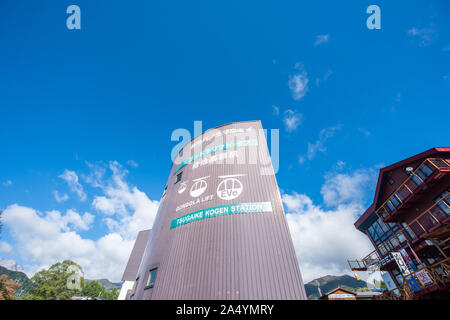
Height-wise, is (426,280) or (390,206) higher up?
(390,206)

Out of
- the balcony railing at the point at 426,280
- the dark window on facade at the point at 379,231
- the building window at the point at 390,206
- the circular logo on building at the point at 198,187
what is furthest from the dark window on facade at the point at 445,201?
the circular logo on building at the point at 198,187

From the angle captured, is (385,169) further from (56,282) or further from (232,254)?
(56,282)

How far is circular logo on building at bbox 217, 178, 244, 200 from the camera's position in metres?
13.0

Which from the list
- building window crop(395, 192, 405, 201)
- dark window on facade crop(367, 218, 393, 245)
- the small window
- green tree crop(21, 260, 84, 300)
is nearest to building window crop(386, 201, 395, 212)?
building window crop(395, 192, 405, 201)

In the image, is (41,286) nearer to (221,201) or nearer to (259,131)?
(221,201)

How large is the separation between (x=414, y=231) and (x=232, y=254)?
16028 mm

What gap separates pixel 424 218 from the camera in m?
14.3

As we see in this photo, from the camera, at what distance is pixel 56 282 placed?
A: 130 ft

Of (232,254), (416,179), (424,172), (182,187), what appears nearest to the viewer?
(232,254)

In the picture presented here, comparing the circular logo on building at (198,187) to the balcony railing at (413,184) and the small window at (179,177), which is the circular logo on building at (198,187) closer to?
the small window at (179,177)

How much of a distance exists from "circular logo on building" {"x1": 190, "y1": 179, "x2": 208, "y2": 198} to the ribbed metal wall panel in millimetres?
488

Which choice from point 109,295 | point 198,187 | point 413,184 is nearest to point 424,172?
point 413,184

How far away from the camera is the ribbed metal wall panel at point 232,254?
30.5ft
